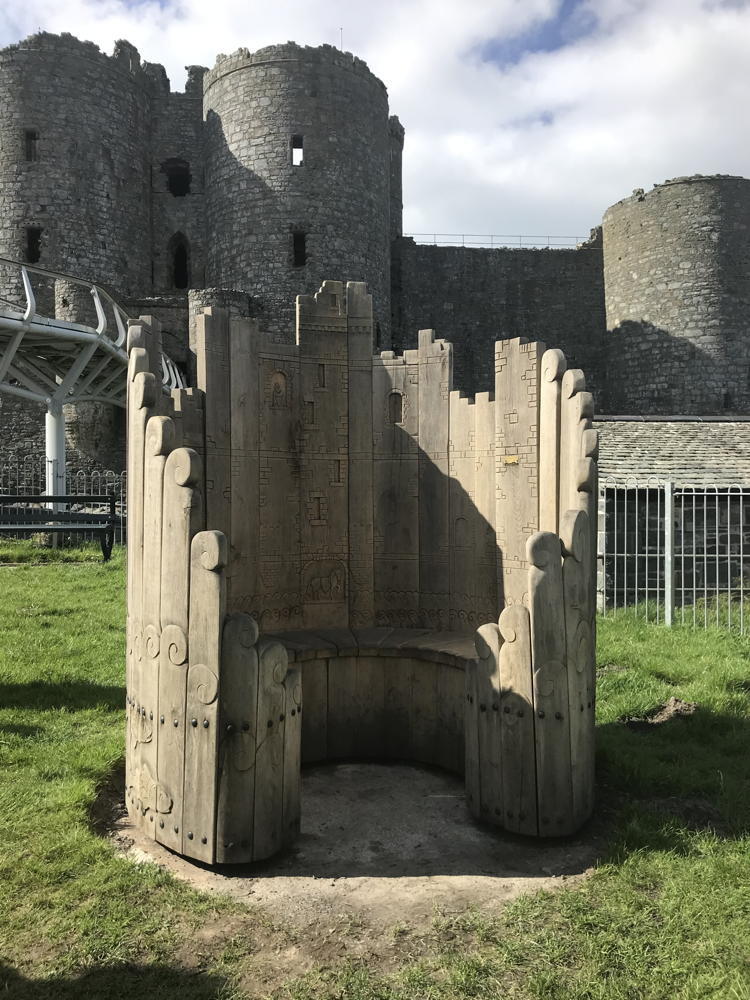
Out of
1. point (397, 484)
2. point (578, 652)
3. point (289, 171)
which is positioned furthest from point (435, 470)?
point (289, 171)

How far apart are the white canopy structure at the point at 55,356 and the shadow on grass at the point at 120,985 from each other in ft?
34.5

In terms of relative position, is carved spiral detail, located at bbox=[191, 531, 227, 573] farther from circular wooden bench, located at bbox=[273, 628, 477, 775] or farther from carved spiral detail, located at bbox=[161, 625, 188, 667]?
circular wooden bench, located at bbox=[273, 628, 477, 775]

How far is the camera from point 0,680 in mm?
5801

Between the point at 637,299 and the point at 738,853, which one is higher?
the point at 637,299

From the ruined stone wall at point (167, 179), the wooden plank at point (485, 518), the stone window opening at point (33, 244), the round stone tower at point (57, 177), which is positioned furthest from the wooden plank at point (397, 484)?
the ruined stone wall at point (167, 179)

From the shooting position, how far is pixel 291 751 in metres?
3.55

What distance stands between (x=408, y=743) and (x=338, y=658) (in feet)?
2.26

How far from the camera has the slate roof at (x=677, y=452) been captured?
33.4 feet

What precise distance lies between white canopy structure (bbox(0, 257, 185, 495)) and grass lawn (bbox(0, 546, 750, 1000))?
923 centimetres

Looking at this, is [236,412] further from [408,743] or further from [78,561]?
[78,561]

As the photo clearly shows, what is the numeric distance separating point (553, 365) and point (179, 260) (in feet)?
78.1

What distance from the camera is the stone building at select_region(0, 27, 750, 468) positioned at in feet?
72.0

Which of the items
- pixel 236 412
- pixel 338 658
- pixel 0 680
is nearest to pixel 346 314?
pixel 236 412

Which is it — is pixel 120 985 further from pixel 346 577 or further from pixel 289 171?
pixel 289 171
